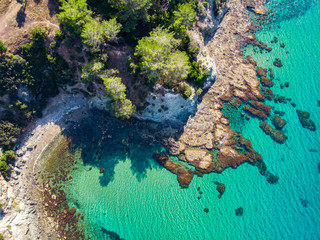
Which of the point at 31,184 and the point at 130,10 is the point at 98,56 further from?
the point at 31,184

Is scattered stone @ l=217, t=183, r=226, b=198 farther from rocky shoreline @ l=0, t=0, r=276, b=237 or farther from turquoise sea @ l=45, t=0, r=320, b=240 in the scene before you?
rocky shoreline @ l=0, t=0, r=276, b=237

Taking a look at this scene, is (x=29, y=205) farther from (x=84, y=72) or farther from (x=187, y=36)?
(x=187, y=36)

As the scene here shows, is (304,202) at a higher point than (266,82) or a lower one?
lower

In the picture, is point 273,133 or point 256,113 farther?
point 273,133

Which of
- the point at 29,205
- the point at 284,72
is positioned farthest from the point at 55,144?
the point at 284,72

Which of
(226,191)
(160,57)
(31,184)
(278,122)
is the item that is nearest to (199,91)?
(160,57)

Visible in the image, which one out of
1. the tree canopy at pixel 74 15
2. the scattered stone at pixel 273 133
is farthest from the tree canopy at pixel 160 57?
the scattered stone at pixel 273 133

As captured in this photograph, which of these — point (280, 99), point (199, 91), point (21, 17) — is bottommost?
point (280, 99)

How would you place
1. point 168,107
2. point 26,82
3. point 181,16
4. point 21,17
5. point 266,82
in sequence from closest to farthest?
1. point 21,17
2. point 181,16
3. point 26,82
4. point 168,107
5. point 266,82
